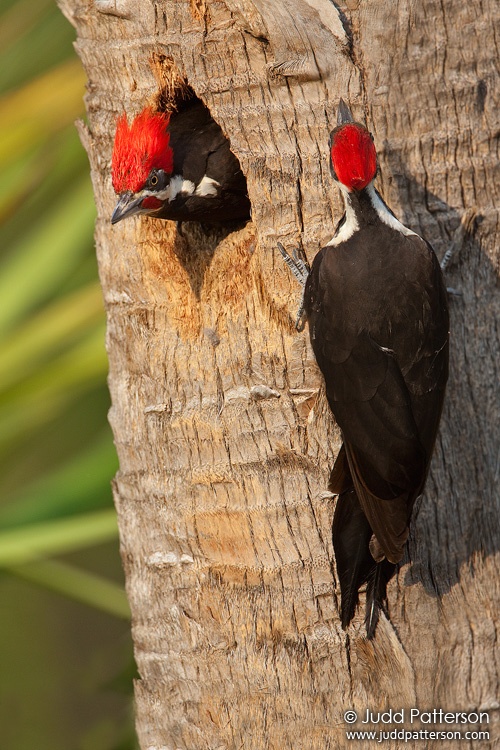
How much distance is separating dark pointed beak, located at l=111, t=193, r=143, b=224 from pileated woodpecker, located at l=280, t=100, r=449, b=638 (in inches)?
19.1

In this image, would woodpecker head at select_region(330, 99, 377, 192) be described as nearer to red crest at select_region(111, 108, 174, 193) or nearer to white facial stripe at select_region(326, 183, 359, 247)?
white facial stripe at select_region(326, 183, 359, 247)

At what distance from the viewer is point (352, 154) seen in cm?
226

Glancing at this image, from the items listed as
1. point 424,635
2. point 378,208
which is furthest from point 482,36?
point 424,635

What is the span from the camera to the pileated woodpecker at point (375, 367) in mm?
2387

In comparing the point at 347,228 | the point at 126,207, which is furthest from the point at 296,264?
the point at 126,207

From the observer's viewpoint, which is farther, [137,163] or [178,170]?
[178,170]

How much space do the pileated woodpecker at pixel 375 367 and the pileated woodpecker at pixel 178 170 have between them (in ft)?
1.59

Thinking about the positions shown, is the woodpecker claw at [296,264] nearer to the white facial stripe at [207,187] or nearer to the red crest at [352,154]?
the red crest at [352,154]

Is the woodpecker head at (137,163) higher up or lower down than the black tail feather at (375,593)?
higher up

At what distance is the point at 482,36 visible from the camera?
241cm

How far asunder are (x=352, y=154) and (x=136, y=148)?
2.35 feet

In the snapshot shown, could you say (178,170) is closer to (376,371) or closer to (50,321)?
(50,321)

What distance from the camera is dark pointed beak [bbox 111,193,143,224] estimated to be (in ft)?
8.74

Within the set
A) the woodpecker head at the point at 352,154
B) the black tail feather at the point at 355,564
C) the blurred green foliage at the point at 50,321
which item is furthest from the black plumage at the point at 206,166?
the black tail feather at the point at 355,564
